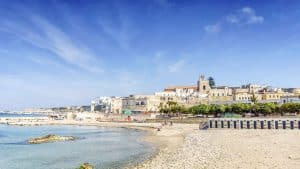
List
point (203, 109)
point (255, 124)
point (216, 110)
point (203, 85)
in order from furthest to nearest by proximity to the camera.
Answer: point (203, 85) → point (203, 109) → point (216, 110) → point (255, 124)

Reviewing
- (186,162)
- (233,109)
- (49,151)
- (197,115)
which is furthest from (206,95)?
(186,162)

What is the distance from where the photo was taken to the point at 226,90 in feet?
538

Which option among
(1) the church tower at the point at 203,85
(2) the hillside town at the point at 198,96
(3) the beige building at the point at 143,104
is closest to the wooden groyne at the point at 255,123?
(2) the hillside town at the point at 198,96

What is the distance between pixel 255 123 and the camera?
194ft

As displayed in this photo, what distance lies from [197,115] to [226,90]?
6407 centimetres

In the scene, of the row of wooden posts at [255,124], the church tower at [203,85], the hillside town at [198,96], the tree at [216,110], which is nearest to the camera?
the row of wooden posts at [255,124]

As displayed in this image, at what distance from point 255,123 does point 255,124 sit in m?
0.15

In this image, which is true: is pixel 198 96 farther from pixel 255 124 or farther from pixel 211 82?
pixel 255 124

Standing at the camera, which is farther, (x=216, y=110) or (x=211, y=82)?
(x=211, y=82)

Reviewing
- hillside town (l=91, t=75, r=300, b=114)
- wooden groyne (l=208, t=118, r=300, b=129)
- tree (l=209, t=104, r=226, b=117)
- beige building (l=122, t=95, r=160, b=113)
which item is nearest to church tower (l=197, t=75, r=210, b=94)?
hillside town (l=91, t=75, r=300, b=114)

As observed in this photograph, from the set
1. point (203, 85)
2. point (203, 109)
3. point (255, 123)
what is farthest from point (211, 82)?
point (255, 123)

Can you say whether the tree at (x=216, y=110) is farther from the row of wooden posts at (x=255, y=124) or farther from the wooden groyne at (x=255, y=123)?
the row of wooden posts at (x=255, y=124)

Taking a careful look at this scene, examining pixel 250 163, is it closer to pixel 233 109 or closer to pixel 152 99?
pixel 233 109

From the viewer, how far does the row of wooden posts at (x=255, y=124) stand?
55.8 m
